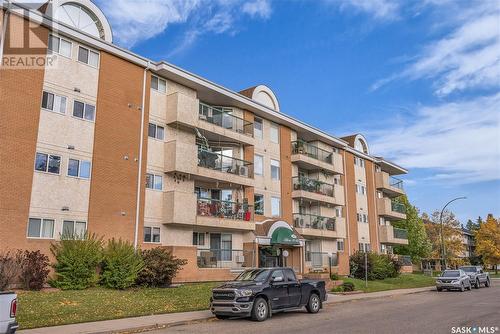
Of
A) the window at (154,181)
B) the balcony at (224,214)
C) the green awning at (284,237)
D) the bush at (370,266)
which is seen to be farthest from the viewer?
the bush at (370,266)

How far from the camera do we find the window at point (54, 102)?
20516 mm

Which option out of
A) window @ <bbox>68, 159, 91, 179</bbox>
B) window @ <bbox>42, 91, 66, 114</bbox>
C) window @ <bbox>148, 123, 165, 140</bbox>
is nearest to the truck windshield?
window @ <bbox>68, 159, 91, 179</bbox>

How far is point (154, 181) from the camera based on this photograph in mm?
24750

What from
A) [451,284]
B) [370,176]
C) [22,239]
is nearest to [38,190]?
[22,239]

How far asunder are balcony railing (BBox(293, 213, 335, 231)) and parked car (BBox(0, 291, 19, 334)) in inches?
1077

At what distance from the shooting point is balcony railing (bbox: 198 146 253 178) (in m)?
26.7

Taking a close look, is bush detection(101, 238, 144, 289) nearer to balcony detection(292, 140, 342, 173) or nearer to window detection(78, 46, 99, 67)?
window detection(78, 46, 99, 67)

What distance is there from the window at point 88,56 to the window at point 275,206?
15.9 meters

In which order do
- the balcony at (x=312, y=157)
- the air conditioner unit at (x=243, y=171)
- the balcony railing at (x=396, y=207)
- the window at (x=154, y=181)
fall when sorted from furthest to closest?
the balcony railing at (x=396, y=207) < the balcony at (x=312, y=157) < the air conditioner unit at (x=243, y=171) < the window at (x=154, y=181)

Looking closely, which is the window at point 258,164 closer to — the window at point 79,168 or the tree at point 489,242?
the window at point 79,168

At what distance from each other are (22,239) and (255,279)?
9.91 m

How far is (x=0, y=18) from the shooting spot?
19.2 m

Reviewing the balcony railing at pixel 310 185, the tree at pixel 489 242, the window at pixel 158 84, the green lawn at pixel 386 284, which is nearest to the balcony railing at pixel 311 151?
the balcony railing at pixel 310 185

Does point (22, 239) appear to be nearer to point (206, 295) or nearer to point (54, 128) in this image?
point (54, 128)
